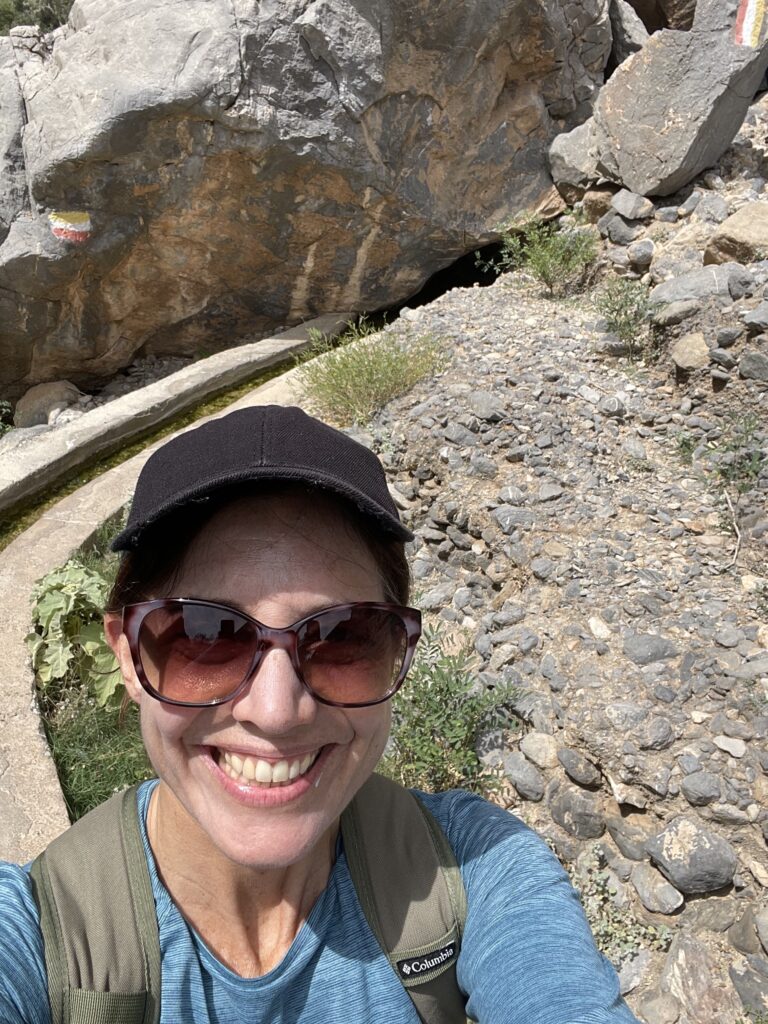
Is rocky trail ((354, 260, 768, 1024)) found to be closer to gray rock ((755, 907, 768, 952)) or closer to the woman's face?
gray rock ((755, 907, 768, 952))

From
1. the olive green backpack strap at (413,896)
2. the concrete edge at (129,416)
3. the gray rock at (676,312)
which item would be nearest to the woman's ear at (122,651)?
the olive green backpack strap at (413,896)

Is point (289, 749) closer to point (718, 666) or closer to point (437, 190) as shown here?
point (718, 666)

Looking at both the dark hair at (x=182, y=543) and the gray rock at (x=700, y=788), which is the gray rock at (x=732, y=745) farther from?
the dark hair at (x=182, y=543)

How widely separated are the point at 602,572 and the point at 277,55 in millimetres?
4869

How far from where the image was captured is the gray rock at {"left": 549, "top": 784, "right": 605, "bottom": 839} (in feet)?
8.33

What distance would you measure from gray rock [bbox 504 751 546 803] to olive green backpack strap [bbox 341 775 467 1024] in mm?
1551

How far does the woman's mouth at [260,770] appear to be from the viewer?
3.37 feet

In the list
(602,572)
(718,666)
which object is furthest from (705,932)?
(602,572)

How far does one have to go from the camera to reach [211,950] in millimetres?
1109

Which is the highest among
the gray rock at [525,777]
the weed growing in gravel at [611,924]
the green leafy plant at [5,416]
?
the gray rock at [525,777]

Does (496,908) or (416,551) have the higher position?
(496,908)

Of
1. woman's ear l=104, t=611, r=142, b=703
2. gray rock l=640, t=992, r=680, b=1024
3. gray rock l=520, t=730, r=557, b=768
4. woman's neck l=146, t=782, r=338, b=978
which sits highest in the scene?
woman's ear l=104, t=611, r=142, b=703

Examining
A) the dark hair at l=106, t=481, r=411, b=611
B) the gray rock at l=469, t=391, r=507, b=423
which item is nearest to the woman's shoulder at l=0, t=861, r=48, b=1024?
the dark hair at l=106, t=481, r=411, b=611

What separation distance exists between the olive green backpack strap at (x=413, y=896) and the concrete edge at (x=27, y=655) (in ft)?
5.75
